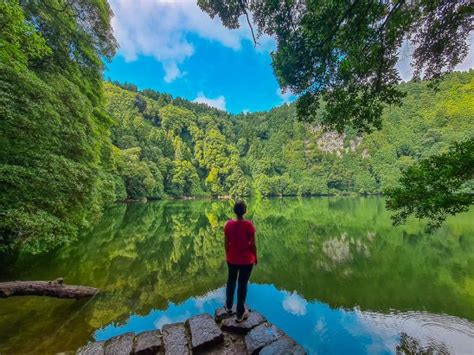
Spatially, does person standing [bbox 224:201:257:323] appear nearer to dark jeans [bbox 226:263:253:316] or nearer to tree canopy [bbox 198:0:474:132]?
dark jeans [bbox 226:263:253:316]

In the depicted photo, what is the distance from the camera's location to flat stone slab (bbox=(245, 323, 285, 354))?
12.6 ft

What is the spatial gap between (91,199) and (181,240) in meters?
8.24

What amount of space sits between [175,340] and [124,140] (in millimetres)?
65362

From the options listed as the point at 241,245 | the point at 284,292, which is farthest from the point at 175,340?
the point at 284,292

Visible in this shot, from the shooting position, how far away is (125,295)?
26.1ft

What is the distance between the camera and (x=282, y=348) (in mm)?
3742

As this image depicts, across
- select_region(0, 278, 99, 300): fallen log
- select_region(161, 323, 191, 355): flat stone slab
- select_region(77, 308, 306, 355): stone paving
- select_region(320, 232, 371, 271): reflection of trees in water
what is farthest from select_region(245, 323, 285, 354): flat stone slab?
A: select_region(320, 232, 371, 271): reflection of trees in water

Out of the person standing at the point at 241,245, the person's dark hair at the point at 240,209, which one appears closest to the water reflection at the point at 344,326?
the person standing at the point at 241,245

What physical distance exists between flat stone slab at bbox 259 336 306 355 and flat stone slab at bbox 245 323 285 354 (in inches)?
4.9

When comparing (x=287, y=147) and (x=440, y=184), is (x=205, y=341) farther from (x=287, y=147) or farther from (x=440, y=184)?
(x=287, y=147)

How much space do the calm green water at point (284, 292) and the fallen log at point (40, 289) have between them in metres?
0.38

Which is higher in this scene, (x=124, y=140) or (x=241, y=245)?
(x=124, y=140)

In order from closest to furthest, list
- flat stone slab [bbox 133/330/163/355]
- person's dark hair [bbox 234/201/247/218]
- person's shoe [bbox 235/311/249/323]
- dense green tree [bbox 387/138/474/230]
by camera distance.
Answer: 1. flat stone slab [bbox 133/330/163/355]
2. dense green tree [bbox 387/138/474/230]
3. person's dark hair [bbox 234/201/247/218]
4. person's shoe [bbox 235/311/249/323]

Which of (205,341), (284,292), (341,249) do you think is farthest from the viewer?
(341,249)
